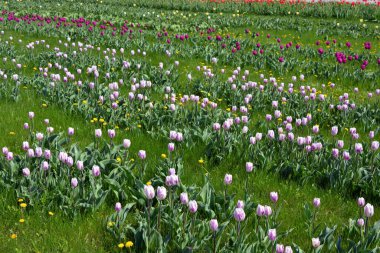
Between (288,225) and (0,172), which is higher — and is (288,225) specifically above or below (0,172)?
below

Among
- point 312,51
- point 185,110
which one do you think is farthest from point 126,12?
point 185,110

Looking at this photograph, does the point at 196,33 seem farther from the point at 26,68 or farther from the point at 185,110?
the point at 185,110

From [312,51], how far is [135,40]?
5445 mm

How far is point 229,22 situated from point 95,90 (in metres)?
12.1

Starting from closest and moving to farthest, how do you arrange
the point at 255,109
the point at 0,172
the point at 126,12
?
the point at 0,172, the point at 255,109, the point at 126,12

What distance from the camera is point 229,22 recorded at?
1920 centimetres

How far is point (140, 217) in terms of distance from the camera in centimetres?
409

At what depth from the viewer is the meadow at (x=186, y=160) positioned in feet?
13.0

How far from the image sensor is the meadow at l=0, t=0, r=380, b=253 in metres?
3.96

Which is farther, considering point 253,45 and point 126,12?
point 126,12

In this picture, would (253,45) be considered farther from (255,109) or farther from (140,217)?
(140,217)

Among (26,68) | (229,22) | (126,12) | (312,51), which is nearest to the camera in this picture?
(26,68)

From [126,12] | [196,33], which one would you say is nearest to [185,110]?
[196,33]

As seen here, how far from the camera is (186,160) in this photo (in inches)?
232
